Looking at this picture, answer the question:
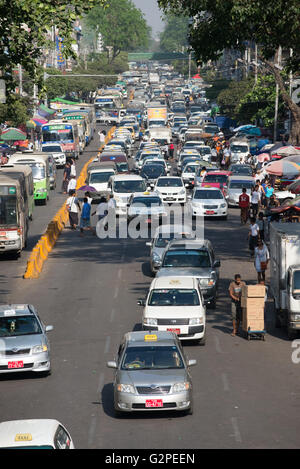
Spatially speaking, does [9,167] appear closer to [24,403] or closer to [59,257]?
[59,257]

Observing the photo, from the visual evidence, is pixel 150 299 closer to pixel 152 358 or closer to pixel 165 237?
pixel 152 358

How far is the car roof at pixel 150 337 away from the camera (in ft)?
63.6

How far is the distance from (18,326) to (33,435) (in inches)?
364

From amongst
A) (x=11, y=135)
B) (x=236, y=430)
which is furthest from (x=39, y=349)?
(x=11, y=135)

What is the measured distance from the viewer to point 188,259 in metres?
29.3

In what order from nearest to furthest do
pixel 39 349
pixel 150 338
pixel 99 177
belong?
pixel 150 338 → pixel 39 349 → pixel 99 177

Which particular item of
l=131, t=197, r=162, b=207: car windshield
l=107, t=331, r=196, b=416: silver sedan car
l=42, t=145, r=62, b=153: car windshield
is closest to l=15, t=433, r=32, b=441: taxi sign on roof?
l=107, t=331, r=196, b=416: silver sedan car

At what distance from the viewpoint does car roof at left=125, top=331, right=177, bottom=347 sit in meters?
19.4

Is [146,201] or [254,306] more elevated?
[254,306]

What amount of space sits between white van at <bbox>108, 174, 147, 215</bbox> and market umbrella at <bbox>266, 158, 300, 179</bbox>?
7292 mm

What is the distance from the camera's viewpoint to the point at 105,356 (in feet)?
75.9

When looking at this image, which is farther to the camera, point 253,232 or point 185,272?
point 253,232

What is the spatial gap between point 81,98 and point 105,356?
13590cm
